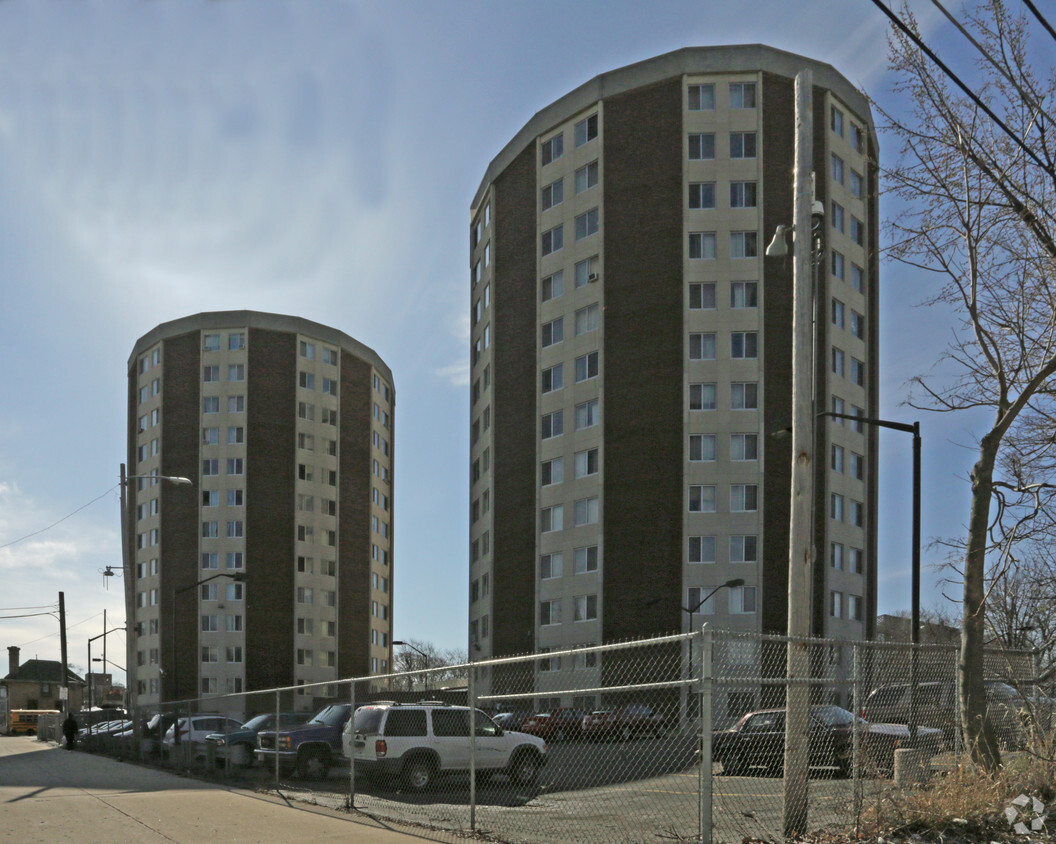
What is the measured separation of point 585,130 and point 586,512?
76.1 ft

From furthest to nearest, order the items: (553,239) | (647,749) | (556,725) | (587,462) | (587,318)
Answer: (553,239) < (587,318) < (587,462) < (556,725) < (647,749)

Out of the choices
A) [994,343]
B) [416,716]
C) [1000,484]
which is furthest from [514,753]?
[994,343]

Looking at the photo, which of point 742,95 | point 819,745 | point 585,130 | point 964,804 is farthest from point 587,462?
point 964,804

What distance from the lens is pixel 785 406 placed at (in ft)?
196

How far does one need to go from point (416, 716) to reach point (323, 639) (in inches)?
3035

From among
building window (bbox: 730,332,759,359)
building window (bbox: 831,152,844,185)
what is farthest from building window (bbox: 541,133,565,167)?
building window (bbox: 730,332,759,359)

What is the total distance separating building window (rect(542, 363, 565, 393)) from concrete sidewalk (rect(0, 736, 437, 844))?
4479cm

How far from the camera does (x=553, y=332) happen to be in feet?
217

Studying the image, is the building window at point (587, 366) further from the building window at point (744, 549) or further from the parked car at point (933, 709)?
the parked car at point (933, 709)

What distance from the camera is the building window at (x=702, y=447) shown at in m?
59.7

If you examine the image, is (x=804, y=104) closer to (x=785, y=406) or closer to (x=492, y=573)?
(x=785, y=406)

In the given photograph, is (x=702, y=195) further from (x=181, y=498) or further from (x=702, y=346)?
(x=181, y=498)

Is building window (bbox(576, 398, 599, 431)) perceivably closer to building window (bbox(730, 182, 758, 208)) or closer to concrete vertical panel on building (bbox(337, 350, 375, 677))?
building window (bbox(730, 182, 758, 208))

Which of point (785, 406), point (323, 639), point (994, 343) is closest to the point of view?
point (994, 343)
